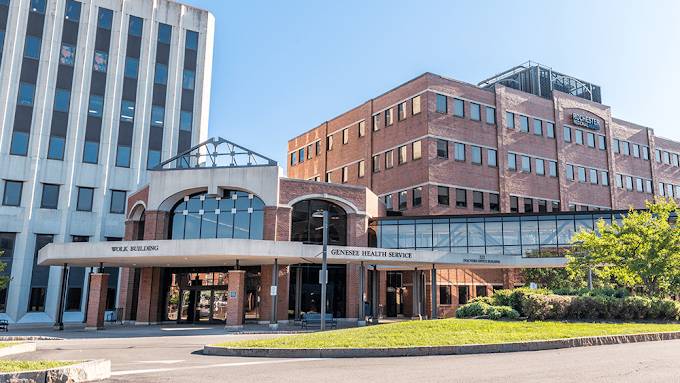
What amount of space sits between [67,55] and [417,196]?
2948cm

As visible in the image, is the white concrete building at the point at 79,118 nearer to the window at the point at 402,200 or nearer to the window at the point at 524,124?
the window at the point at 402,200

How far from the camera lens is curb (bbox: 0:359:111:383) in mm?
9538

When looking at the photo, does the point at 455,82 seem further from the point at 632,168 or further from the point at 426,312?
the point at 632,168

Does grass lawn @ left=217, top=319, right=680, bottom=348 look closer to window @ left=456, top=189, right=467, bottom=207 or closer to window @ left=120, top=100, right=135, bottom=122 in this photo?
window @ left=456, top=189, right=467, bottom=207

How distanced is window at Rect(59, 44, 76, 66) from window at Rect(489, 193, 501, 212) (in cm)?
3512

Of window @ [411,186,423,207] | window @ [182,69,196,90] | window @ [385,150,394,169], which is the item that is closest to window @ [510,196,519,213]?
window @ [411,186,423,207]

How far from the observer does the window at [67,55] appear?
147 feet

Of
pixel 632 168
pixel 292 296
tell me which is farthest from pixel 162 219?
pixel 632 168

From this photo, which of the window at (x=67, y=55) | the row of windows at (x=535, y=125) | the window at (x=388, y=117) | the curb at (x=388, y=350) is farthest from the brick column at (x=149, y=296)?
the row of windows at (x=535, y=125)

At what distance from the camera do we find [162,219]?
34719 millimetres

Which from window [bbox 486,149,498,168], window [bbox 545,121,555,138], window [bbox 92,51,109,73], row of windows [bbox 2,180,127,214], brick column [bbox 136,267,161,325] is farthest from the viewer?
window [bbox 545,121,555,138]

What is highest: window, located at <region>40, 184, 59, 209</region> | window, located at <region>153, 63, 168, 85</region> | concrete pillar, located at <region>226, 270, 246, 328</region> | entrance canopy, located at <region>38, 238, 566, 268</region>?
window, located at <region>153, 63, 168, 85</region>

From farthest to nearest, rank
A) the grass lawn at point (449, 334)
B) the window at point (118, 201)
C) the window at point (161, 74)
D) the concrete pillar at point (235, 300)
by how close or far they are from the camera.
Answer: the window at point (161, 74), the window at point (118, 201), the concrete pillar at point (235, 300), the grass lawn at point (449, 334)

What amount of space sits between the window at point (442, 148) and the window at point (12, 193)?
103 feet
